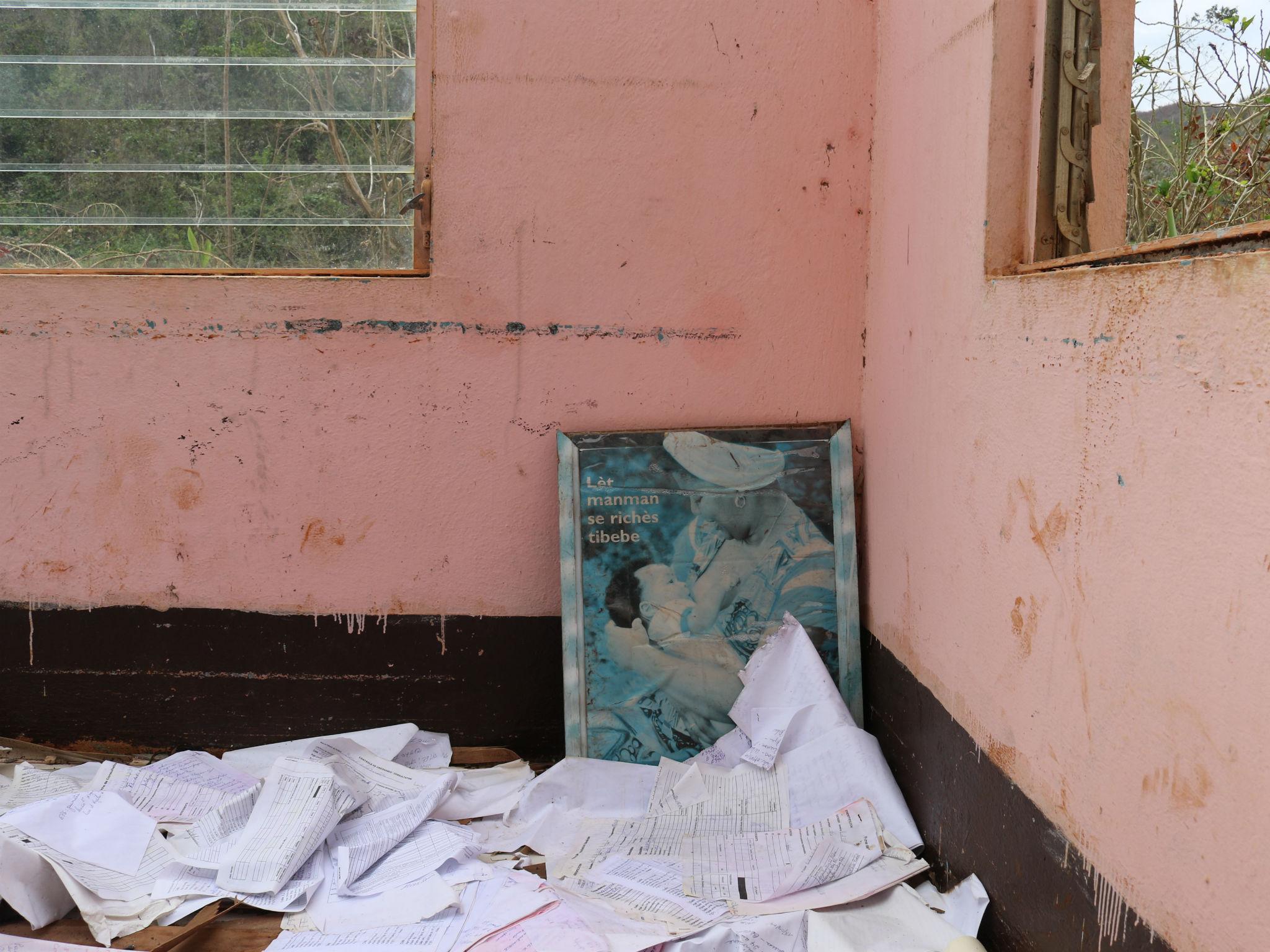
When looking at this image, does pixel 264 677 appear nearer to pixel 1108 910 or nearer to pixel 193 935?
pixel 193 935

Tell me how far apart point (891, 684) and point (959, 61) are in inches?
51.0

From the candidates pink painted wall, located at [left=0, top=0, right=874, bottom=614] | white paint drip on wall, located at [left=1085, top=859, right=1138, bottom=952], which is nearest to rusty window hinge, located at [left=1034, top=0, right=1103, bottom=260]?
pink painted wall, located at [left=0, top=0, right=874, bottom=614]

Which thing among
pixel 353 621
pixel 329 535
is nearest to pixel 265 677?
pixel 353 621

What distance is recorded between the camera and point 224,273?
98.2 inches

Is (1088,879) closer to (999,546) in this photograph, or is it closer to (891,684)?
(999,546)

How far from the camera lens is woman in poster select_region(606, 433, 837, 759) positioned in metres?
2.46

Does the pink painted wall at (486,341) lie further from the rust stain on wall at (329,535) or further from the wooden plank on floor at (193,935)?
the wooden plank on floor at (193,935)

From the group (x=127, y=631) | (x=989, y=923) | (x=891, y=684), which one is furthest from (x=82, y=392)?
(x=989, y=923)

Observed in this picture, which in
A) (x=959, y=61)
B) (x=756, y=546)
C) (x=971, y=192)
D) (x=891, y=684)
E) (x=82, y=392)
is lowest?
(x=891, y=684)

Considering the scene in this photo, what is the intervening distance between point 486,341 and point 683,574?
2.48ft

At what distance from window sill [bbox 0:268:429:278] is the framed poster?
61 cm

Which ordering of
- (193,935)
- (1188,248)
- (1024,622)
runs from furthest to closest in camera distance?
(193,935) → (1024,622) → (1188,248)

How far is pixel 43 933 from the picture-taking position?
6.04ft

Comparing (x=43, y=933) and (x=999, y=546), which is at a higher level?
(x=999, y=546)
